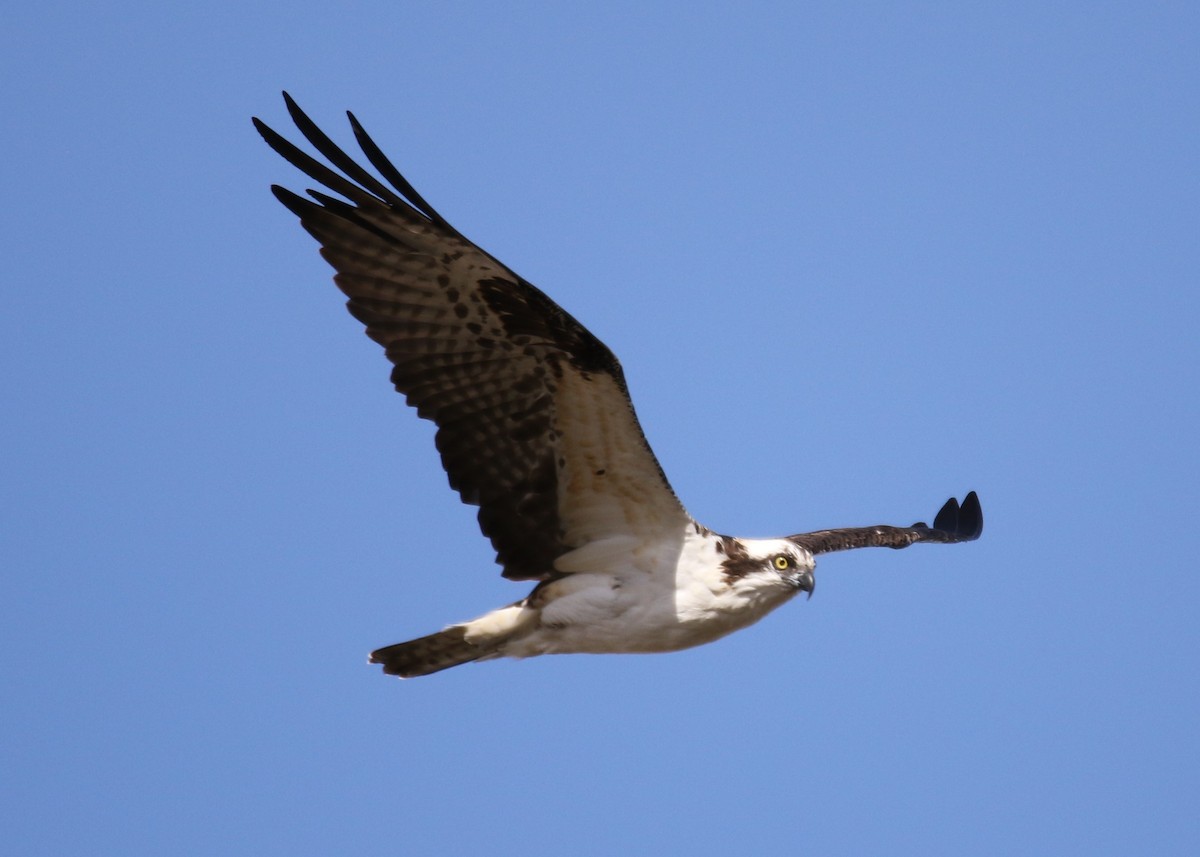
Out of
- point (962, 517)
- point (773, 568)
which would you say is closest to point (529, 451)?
point (773, 568)

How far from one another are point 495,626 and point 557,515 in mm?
696

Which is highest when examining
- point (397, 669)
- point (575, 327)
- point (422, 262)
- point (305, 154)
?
point (305, 154)

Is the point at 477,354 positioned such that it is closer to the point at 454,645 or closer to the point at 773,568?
the point at 454,645

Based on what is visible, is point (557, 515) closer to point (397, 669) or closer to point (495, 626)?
point (495, 626)

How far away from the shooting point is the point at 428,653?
27.8ft

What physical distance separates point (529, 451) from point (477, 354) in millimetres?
615

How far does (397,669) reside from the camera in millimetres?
8477

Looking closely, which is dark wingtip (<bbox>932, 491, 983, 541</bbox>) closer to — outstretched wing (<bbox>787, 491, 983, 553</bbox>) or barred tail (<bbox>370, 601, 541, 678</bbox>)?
outstretched wing (<bbox>787, 491, 983, 553</bbox>)

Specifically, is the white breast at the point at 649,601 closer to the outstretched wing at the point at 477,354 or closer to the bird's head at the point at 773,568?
the bird's head at the point at 773,568

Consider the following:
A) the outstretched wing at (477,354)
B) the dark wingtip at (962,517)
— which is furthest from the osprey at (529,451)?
the dark wingtip at (962,517)

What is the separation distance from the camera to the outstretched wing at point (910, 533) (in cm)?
991

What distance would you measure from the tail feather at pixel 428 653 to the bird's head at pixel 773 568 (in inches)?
57.0

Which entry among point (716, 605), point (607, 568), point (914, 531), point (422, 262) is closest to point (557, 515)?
point (607, 568)

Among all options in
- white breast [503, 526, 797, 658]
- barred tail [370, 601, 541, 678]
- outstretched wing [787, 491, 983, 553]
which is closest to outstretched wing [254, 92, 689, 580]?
white breast [503, 526, 797, 658]
